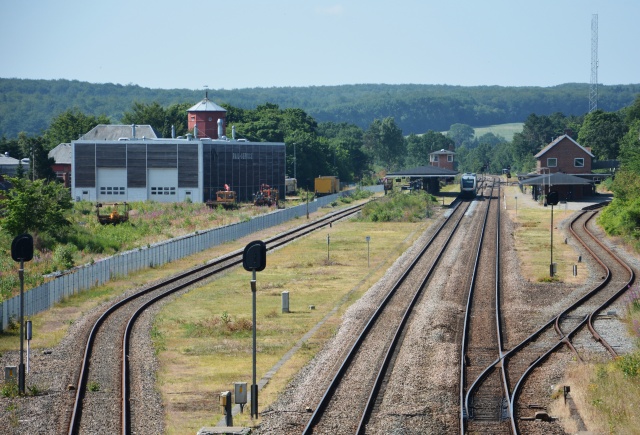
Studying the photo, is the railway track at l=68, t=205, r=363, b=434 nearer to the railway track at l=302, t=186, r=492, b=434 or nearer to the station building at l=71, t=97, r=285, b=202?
the railway track at l=302, t=186, r=492, b=434

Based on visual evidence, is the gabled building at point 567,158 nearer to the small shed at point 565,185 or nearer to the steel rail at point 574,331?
the small shed at point 565,185

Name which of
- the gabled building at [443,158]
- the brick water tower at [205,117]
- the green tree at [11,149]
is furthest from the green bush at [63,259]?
the gabled building at [443,158]

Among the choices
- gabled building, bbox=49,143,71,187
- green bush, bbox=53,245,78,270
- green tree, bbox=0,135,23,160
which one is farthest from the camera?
green tree, bbox=0,135,23,160

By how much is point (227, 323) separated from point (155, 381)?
8.53 meters

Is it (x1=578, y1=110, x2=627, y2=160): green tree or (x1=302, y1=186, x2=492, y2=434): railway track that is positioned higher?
(x1=578, y1=110, x2=627, y2=160): green tree

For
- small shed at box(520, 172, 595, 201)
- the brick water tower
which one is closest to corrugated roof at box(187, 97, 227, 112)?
the brick water tower

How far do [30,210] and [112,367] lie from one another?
110 feet

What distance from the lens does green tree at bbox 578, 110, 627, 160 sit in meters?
175

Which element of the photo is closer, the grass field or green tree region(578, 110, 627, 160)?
the grass field

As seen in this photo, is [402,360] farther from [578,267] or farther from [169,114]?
[169,114]

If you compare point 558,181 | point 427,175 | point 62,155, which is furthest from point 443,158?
point 558,181

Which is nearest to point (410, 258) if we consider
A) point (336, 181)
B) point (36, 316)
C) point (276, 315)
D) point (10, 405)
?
point (276, 315)

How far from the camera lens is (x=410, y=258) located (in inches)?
2203

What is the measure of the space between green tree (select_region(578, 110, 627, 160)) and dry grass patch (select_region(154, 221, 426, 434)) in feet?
407
